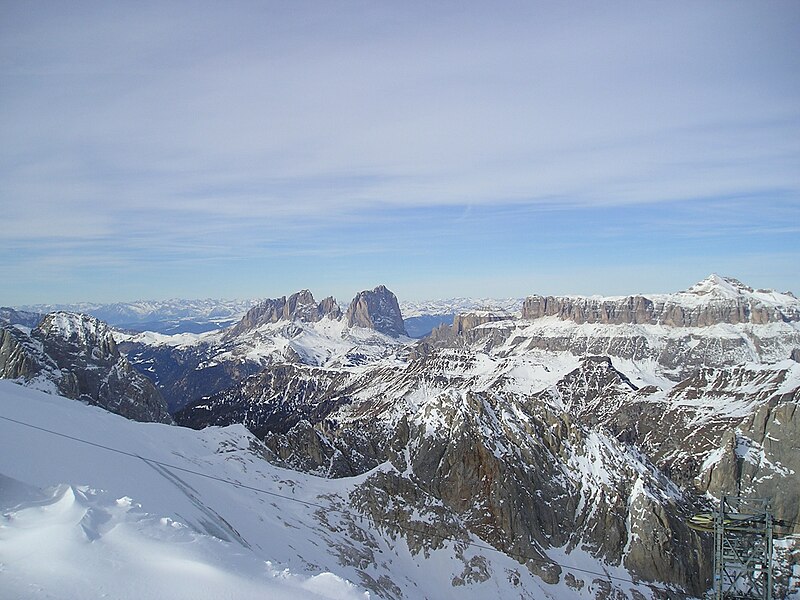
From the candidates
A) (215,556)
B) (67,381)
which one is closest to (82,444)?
(215,556)

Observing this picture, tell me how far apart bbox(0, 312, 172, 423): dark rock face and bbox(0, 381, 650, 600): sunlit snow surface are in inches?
3503

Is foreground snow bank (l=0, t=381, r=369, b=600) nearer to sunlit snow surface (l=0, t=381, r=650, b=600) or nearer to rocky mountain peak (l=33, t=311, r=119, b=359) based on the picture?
sunlit snow surface (l=0, t=381, r=650, b=600)

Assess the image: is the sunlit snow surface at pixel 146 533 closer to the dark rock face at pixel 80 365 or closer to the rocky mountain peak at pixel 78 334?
the dark rock face at pixel 80 365

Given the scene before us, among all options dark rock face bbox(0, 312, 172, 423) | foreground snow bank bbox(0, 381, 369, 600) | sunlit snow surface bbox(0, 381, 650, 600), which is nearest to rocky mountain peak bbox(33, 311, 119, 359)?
dark rock face bbox(0, 312, 172, 423)

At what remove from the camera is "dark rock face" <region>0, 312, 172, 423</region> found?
498 ft

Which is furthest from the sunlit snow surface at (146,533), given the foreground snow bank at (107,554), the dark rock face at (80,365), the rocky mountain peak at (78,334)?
the rocky mountain peak at (78,334)

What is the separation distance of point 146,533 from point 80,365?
170 meters

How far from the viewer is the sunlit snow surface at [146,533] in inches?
689

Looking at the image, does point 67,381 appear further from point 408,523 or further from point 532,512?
point 532,512

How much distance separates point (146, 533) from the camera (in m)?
20.7

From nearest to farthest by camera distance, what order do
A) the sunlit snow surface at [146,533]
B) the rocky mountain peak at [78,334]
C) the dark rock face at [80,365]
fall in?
the sunlit snow surface at [146,533] → the dark rock face at [80,365] → the rocky mountain peak at [78,334]

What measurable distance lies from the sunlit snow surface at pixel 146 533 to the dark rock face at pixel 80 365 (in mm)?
88965

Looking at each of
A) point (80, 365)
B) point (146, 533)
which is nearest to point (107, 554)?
point (146, 533)

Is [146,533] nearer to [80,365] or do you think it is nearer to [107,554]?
[107,554]
